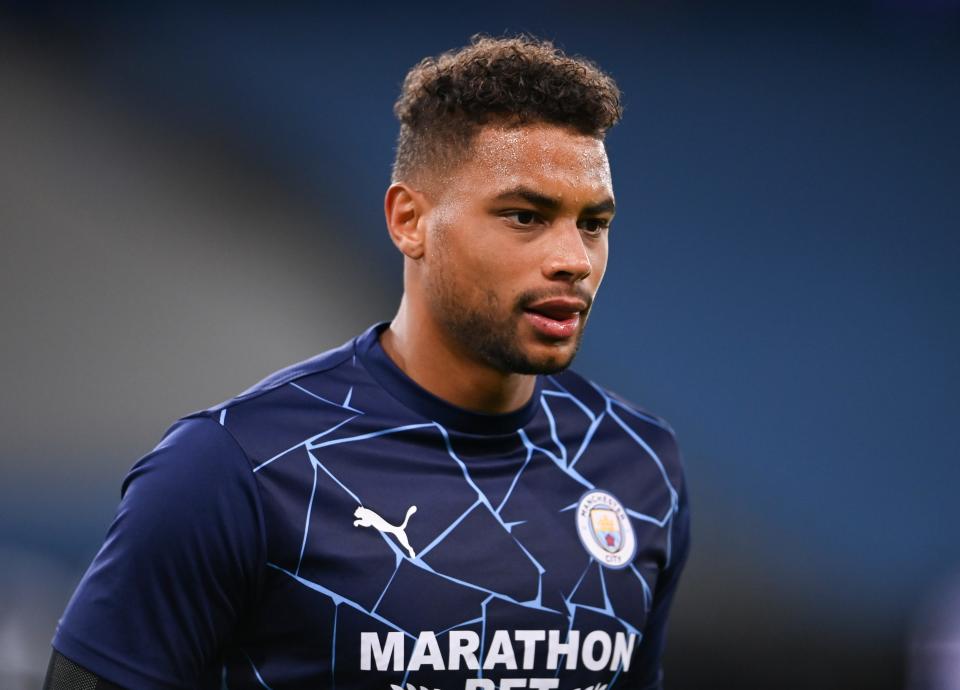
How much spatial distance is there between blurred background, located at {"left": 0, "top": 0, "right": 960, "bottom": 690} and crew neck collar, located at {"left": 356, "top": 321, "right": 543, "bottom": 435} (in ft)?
7.41

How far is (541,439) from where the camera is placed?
1.97m

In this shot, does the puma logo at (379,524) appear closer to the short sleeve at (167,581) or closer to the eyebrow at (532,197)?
the short sleeve at (167,581)

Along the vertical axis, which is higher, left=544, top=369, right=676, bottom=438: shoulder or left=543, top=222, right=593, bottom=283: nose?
left=543, top=222, right=593, bottom=283: nose

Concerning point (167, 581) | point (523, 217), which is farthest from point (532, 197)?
point (167, 581)

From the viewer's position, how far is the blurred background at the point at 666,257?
4.09m

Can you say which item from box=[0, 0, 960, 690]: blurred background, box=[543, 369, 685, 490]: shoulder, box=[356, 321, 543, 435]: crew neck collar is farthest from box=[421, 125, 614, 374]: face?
box=[0, 0, 960, 690]: blurred background

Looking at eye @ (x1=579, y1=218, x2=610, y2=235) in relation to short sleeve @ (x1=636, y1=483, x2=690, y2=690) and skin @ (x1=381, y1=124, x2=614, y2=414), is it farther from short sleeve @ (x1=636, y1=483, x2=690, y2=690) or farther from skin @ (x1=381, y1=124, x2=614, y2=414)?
short sleeve @ (x1=636, y1=483, x2=690, y2=690)

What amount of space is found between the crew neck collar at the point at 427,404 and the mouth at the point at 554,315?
0.68 ft

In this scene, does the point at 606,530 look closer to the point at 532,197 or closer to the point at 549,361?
the point at 549,361

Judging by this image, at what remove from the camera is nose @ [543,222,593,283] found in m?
1.72

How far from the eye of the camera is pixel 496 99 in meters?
1.79

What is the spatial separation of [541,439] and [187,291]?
2.62 meters

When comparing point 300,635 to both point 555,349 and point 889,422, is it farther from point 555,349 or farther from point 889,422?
point 889,422

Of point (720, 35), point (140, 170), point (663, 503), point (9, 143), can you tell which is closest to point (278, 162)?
point (140, 170)
